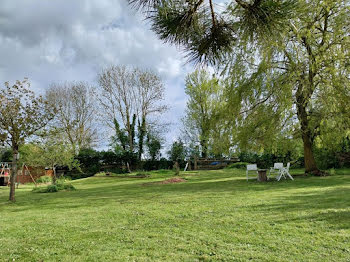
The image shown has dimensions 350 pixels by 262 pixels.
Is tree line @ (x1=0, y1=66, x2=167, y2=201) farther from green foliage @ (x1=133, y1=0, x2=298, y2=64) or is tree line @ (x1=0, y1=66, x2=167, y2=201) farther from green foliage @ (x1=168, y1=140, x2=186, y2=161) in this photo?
green foliage @ (x1=133, y1=0, x2=298, y2=64)

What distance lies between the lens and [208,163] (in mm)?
25672

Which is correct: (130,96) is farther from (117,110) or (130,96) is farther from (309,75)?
(309,75)

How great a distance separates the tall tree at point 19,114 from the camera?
28.9 ft

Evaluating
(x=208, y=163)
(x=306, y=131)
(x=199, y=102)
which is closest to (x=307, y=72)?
(x=306, y=131)

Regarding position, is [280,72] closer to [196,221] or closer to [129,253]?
[196,221]

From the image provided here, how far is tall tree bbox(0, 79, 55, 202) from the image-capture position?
8.80 metres

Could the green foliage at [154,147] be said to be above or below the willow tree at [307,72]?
below

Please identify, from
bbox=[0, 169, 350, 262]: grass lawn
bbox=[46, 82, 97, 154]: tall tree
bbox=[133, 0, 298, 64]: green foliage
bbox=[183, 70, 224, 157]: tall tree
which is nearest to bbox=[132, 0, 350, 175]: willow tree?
bbox=[133, 0, 298, 64]: green foliage

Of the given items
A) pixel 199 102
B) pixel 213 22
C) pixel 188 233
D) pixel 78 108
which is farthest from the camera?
pixel 78 108

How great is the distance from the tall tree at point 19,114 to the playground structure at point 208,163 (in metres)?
16.9

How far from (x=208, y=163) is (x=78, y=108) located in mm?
14710

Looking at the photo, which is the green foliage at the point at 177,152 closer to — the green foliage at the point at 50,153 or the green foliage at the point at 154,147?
the green foliage at the point at 154,147

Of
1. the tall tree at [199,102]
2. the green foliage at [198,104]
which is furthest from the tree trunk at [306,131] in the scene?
the tall tree at [199,102]

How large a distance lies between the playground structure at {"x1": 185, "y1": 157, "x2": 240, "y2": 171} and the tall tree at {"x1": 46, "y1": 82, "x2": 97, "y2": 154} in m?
11.0
